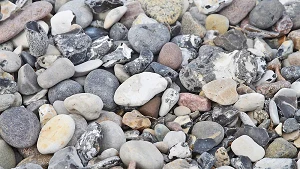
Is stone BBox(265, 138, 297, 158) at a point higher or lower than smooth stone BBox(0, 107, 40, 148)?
lower

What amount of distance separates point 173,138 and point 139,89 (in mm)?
265

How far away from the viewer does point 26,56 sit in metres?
1.88

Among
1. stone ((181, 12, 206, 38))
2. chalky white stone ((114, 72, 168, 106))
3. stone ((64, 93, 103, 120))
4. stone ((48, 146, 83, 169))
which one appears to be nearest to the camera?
stone ((48, 146, 83, 169))

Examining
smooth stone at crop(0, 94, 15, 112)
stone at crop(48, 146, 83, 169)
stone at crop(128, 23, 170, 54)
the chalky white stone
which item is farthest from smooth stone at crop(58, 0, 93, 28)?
stone at crop(48, 146, 83, 169)

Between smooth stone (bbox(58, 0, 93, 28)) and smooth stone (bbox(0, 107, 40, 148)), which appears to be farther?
smooth stone (bbox(58, 0, 93, 28))

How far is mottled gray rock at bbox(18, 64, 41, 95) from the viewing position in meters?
1.75

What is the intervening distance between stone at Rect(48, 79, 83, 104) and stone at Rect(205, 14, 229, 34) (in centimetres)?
82

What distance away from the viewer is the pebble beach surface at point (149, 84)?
1.55m

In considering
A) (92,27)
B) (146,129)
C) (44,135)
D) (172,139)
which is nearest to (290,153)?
(172,139)

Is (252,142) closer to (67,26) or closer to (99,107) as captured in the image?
(99,107)

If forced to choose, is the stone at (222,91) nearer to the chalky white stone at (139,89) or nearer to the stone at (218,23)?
the chalky white stone at (139,89)

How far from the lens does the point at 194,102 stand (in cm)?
178

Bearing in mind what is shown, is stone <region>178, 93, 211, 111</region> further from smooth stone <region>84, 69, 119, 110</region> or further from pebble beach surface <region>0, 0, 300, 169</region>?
smooth stone <region>84, 69, 119, 110</region>

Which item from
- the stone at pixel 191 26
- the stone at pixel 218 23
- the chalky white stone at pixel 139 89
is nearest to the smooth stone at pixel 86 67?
the chalky white stone at pixel 139 89
